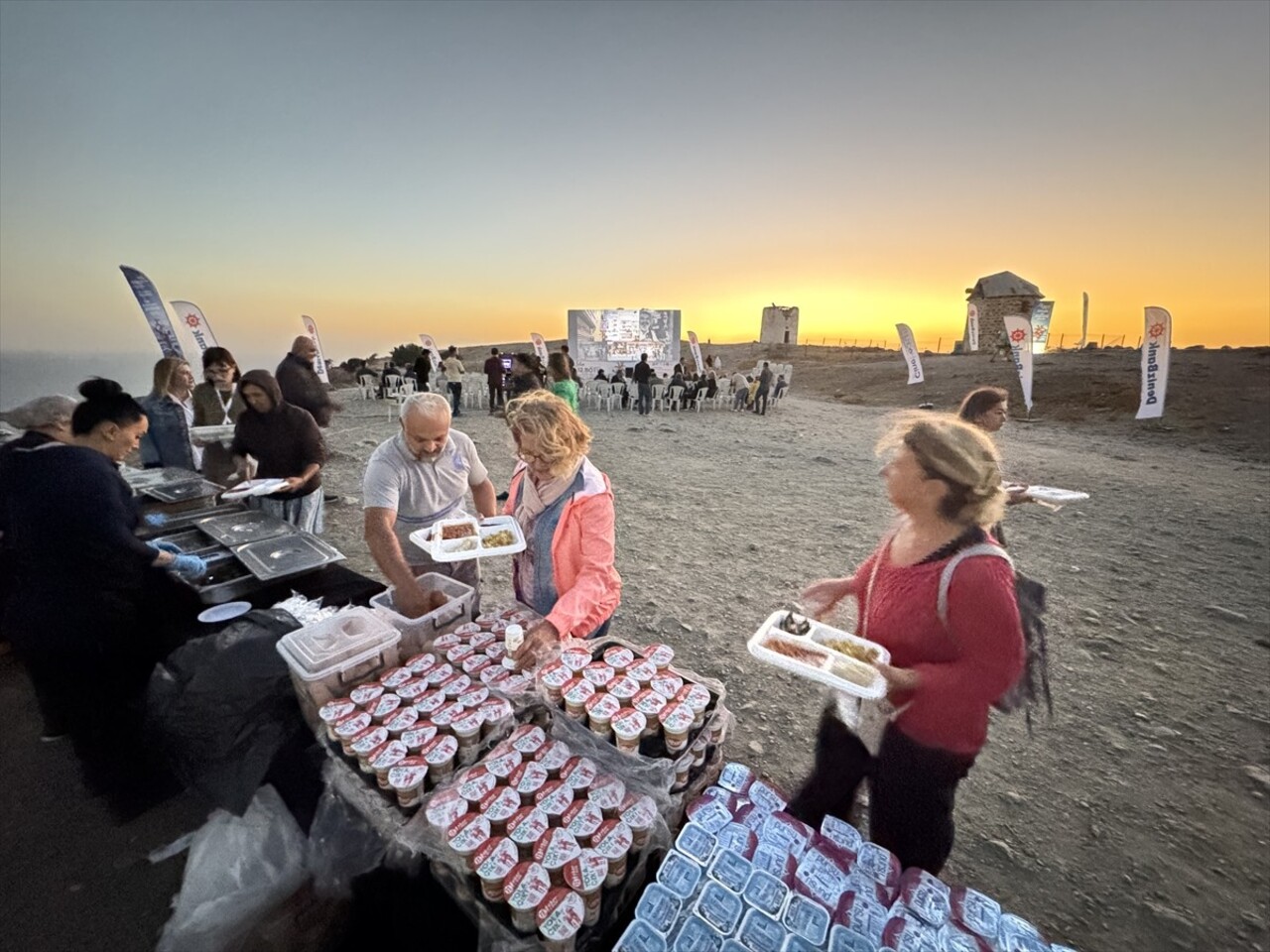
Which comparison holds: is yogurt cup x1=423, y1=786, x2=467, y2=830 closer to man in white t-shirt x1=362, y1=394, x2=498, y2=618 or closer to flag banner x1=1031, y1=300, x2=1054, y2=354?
man in white t-shirt x1=362, y1=394, x2=498, y2=618

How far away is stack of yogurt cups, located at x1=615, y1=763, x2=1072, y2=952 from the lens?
1.15 metres

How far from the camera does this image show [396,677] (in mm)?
1803

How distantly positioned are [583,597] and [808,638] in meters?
0.86

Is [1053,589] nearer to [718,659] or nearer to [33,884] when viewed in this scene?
[718,659]

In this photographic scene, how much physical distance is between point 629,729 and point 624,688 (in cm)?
15

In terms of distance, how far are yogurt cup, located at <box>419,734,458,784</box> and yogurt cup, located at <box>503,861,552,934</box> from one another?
38 centimetres

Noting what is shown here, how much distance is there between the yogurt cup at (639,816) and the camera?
1.35 meters

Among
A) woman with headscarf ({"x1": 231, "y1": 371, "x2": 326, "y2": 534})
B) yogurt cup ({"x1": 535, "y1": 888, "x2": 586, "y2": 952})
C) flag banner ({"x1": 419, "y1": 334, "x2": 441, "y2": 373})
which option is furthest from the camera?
flag banner ({"x1": 419, "y1": 334, "x2": 441, "y2": 373})

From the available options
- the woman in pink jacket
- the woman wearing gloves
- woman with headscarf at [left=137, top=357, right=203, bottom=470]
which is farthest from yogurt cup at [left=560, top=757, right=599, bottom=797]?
woman with headscarf at [left=137, top=357, right=203, bottom=470]

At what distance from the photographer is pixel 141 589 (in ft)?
7.73

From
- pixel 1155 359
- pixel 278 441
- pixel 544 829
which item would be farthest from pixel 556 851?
pixel 1155 359

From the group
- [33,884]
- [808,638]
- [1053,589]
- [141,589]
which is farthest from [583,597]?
[1053,589]

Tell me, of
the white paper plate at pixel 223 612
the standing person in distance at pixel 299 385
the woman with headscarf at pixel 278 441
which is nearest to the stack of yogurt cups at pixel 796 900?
the white paper plate at pixel 223 612

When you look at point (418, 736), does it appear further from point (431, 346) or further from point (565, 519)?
point (431, 346)
